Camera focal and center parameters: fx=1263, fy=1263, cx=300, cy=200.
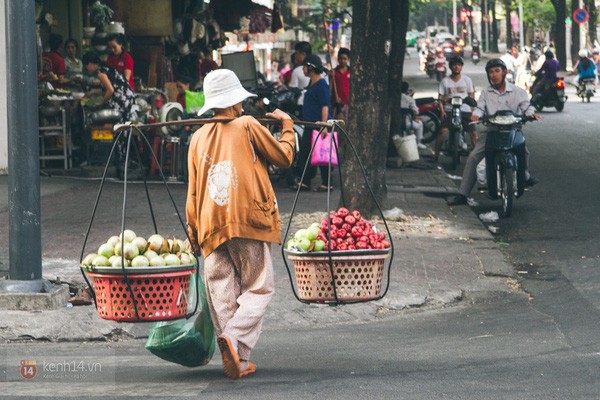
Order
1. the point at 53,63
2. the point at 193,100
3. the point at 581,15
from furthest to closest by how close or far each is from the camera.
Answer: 1. the point at 581,15
2. the point at 53,63
3. the point at 193,100

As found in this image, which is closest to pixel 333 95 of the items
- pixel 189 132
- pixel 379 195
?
pixel 189 132

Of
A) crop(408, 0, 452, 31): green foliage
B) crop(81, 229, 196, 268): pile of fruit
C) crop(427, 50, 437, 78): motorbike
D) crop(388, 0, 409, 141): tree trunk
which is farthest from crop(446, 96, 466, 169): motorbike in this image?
crop(408, 0, 452, 31): green foliage

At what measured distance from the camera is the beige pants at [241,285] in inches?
257

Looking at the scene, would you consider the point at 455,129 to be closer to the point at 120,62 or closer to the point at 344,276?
the point at 120,62

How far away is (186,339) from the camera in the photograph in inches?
255

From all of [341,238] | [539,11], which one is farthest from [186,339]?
[539,11]

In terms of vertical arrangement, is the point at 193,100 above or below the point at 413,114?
above

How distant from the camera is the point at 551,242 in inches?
484

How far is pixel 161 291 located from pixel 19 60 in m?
2.96

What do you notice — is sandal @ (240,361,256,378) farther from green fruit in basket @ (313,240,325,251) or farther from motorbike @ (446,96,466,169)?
motorbike @ (446,96,466,169)

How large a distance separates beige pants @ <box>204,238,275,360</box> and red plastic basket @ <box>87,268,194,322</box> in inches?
11.7

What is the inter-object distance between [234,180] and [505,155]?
8.05 meters

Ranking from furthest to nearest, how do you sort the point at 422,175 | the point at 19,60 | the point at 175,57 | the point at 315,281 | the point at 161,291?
the point at 175,57
the point at 422,175
the point at 19,60
the point at 315,281
the point at 161,291

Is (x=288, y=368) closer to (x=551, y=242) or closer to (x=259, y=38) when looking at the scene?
(x=551, y=242)
